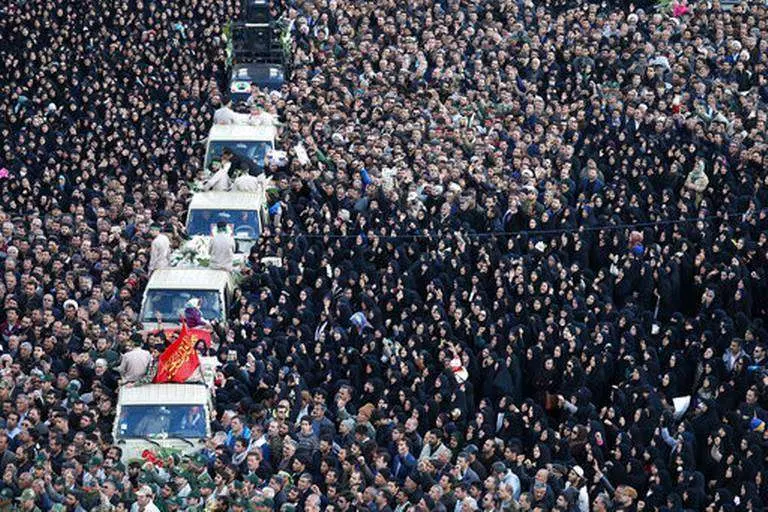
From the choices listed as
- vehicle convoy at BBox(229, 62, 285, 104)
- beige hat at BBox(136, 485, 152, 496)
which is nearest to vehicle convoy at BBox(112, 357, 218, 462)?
beige hat at BBox(136, 485, 152, 496)

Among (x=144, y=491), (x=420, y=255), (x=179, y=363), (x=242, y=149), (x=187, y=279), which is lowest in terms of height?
(x=242, y=149)

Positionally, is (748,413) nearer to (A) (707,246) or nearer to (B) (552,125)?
(A) (707,246)

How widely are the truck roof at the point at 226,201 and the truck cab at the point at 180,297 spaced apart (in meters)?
3.02

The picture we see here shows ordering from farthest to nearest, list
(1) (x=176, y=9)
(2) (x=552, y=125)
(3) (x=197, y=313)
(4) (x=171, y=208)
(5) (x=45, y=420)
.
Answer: (1) (x=176, y=9)
(2) (x=552, y=125)
(4) (x=171, y=208)
(3) (x=197, y=313)
(5) (x=45, y=420)

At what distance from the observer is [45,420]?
35562mm

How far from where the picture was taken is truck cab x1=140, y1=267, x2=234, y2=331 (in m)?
38.5

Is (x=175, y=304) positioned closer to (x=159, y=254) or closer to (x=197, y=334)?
(x=197, y=334)

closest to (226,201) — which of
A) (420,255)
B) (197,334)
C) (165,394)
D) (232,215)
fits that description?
(232,215)

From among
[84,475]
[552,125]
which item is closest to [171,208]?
[552,125]

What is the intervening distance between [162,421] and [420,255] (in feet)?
21.3

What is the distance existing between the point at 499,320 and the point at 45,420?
628cm

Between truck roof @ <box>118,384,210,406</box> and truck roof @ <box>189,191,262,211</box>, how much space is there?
23.4 feet

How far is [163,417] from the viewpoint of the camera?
35.0 metres

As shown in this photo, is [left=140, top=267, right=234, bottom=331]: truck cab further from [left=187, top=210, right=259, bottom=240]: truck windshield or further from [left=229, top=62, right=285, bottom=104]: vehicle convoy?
[left=229, top=62, right=285, bottom=104]: vehicle convoy
